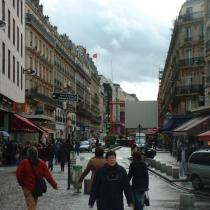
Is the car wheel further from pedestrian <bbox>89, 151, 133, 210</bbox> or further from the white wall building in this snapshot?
the white wall building

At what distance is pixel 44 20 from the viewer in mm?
84188

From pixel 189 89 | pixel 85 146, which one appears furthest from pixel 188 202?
pixel 189 89

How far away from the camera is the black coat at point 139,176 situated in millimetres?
13133

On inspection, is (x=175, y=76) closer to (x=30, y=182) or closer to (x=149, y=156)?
(x=149, y=156)

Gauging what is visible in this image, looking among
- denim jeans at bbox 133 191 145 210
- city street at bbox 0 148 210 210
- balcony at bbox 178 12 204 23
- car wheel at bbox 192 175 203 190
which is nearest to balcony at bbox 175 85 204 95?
balcony at bbox 178 12 204 23

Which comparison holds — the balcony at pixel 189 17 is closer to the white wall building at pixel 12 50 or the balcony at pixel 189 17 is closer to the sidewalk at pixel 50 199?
the white wall building at pixel 12 50

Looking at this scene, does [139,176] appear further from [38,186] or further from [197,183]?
[197,183]

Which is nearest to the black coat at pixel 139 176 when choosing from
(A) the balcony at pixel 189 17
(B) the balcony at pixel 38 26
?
(B) the balcony at pixel 38 26

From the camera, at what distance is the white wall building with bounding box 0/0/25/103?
3950 cm

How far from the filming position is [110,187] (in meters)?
9.27

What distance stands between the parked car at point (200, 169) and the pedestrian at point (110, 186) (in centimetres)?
1350

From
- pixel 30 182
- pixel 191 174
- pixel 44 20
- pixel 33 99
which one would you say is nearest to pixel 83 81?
pixel 44 20

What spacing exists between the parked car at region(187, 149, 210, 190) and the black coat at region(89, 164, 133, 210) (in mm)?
13502

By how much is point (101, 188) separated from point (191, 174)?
48.9ft
